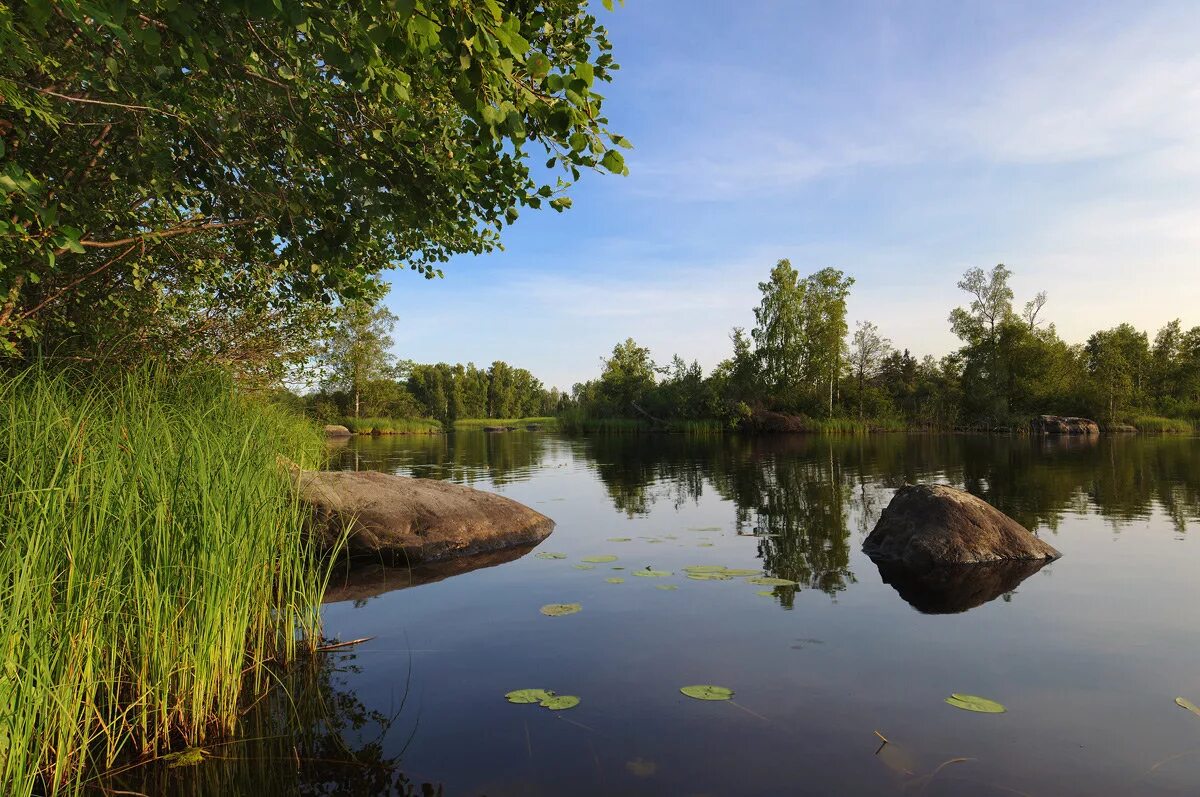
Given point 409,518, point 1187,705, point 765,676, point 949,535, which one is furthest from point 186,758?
point 949,535

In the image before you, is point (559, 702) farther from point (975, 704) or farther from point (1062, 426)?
point (1062, 426)

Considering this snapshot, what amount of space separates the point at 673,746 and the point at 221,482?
3.88 m

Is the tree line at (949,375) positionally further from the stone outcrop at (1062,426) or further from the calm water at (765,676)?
the calm water at (765,676)

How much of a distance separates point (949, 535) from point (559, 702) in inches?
281

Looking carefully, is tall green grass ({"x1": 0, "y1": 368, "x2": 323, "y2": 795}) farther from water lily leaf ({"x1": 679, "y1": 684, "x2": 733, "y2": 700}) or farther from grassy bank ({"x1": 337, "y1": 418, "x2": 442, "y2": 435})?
grassy bank ({"x1": 337, "y1": 418, "x2": 442, "y2": 435})

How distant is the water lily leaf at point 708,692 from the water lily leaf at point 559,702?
3.01 feet

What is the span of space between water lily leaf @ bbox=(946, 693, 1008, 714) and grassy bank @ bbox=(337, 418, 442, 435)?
5870cm

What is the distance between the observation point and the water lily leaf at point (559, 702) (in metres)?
4.79

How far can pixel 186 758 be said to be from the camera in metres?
3.93

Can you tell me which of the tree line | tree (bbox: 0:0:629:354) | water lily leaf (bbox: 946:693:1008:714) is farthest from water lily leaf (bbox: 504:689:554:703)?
the tree line

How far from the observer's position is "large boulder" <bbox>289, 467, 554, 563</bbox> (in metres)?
9.15

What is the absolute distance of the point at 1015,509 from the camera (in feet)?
45.6

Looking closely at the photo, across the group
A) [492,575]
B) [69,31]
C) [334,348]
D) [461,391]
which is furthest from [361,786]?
[461,391]

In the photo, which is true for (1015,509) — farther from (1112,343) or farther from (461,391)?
(461,391)
